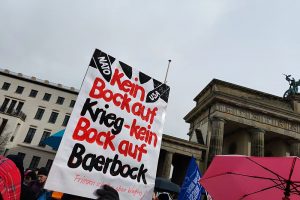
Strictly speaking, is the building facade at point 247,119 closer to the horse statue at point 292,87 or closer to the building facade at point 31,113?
the horse statue at point 292,87

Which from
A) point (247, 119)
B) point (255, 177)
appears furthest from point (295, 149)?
point (255, 177)

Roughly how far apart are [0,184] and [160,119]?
2.74 metres

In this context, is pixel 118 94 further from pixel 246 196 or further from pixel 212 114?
pixel 212 114

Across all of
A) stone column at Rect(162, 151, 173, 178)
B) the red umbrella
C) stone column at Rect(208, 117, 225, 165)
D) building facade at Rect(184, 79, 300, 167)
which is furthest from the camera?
building facade at Rect(184, 79, 300, 167)

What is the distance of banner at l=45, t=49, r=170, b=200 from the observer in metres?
3.16

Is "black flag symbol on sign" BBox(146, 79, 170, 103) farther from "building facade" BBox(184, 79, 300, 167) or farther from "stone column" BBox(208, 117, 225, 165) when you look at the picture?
"building facade" BBox(184, 79, 300, 167)

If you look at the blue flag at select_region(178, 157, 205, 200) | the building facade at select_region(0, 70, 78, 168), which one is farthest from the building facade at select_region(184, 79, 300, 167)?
the building facade at select_region(0, 70, 78, 168)

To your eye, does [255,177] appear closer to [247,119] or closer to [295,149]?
[247,119]

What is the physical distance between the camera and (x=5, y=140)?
38500 millimetres

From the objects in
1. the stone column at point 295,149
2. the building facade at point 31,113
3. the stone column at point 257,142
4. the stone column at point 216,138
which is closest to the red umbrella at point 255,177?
the stone column at point 216,138

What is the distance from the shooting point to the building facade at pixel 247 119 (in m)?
29.0

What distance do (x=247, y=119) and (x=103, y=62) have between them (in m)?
28.5

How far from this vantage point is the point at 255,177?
471cm

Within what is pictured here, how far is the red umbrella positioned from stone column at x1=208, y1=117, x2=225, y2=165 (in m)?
23.3
